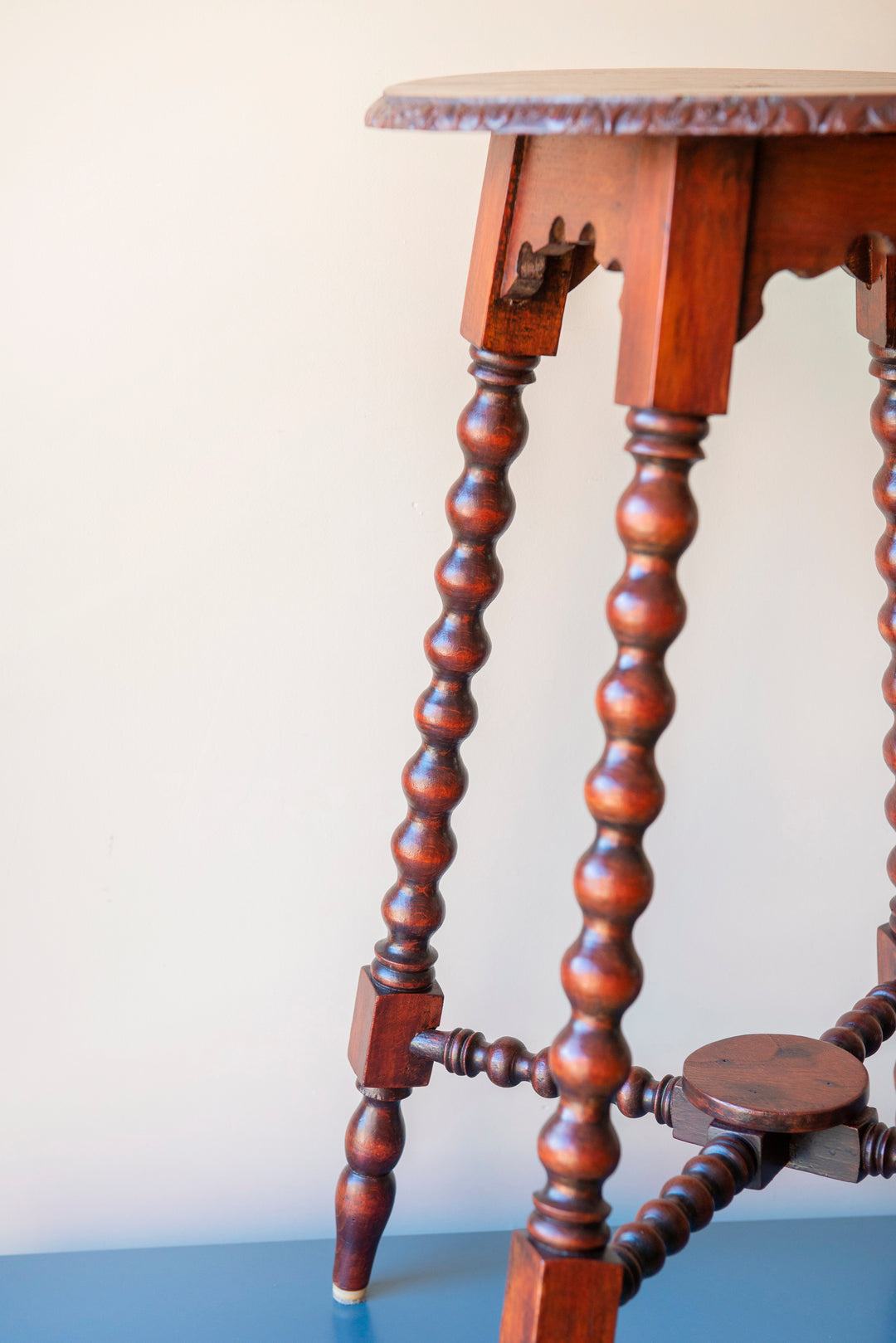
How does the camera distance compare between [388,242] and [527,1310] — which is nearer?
[527,1310]

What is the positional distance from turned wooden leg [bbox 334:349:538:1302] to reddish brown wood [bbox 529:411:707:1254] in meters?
0.30

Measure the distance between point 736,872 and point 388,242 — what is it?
28.3 inches

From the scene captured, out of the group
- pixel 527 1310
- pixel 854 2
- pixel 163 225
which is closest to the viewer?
pixel 527 1310

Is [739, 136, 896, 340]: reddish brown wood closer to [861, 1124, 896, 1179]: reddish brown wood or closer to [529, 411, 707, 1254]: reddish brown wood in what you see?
[529, 411, 707, 1254]: reddish brown wood

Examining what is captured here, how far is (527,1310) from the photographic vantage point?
0.77m

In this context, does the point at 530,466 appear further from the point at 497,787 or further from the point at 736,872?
the point at 736,872

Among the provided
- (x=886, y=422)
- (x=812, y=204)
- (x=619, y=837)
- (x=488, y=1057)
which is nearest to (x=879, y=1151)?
(x=488, y=1057)

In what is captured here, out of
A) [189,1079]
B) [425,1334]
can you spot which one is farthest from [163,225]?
[425,1334]

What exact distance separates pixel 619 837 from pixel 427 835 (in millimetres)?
357

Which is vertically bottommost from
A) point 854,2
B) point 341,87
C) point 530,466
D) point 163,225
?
point 530,466

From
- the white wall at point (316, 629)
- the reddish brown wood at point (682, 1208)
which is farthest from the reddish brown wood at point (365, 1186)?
the reddish brown wood at point (682, 1208)

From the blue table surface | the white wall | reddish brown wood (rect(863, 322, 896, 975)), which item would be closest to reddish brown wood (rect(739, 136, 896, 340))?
reddish brown wood (rect(863, 322, 896, 975))

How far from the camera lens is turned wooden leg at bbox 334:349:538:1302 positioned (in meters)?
1.00

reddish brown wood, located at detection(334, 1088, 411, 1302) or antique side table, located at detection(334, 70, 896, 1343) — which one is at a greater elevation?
antique side table, located at detection(334, 70, 896, 1343)
